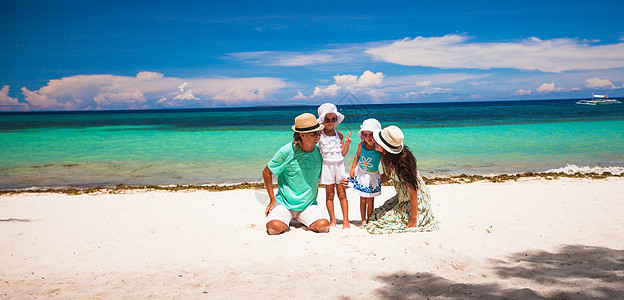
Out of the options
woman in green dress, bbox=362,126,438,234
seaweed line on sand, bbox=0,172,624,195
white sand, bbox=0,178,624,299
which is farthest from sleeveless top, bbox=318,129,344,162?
seaweed line on sand, bbox=0,172,624,195

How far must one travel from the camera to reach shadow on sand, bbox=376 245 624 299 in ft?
10.3

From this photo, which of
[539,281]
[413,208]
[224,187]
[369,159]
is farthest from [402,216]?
[224,187]

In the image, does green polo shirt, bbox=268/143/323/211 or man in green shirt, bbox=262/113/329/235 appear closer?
man in green shirt, bbox=262/113/329/235

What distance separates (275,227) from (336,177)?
107 centimetres

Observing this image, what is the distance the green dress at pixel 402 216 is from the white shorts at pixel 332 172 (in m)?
0.66

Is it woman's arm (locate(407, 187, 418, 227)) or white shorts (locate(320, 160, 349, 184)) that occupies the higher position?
white shorts (locate(320, 160, 349, 184))

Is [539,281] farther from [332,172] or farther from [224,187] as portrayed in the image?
[224,187]

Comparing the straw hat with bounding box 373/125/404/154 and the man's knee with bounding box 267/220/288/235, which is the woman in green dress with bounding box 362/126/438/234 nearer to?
the straw hat with bounding box 373/125/404/154

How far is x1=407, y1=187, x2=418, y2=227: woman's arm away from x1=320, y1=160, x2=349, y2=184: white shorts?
0.93 meters

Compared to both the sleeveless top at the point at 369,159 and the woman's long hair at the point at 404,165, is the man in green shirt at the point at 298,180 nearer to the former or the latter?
the sleeveless top at the point at 369,159

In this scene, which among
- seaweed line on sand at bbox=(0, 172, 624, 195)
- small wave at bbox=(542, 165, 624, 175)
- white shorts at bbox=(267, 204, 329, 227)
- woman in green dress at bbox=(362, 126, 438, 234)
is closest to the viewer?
woman in green dress at bbox=(362, 126, 438, 234)

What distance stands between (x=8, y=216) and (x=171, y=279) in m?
4.74

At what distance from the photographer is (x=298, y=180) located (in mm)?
5359

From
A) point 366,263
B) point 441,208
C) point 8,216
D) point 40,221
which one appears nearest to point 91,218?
point 40,221
